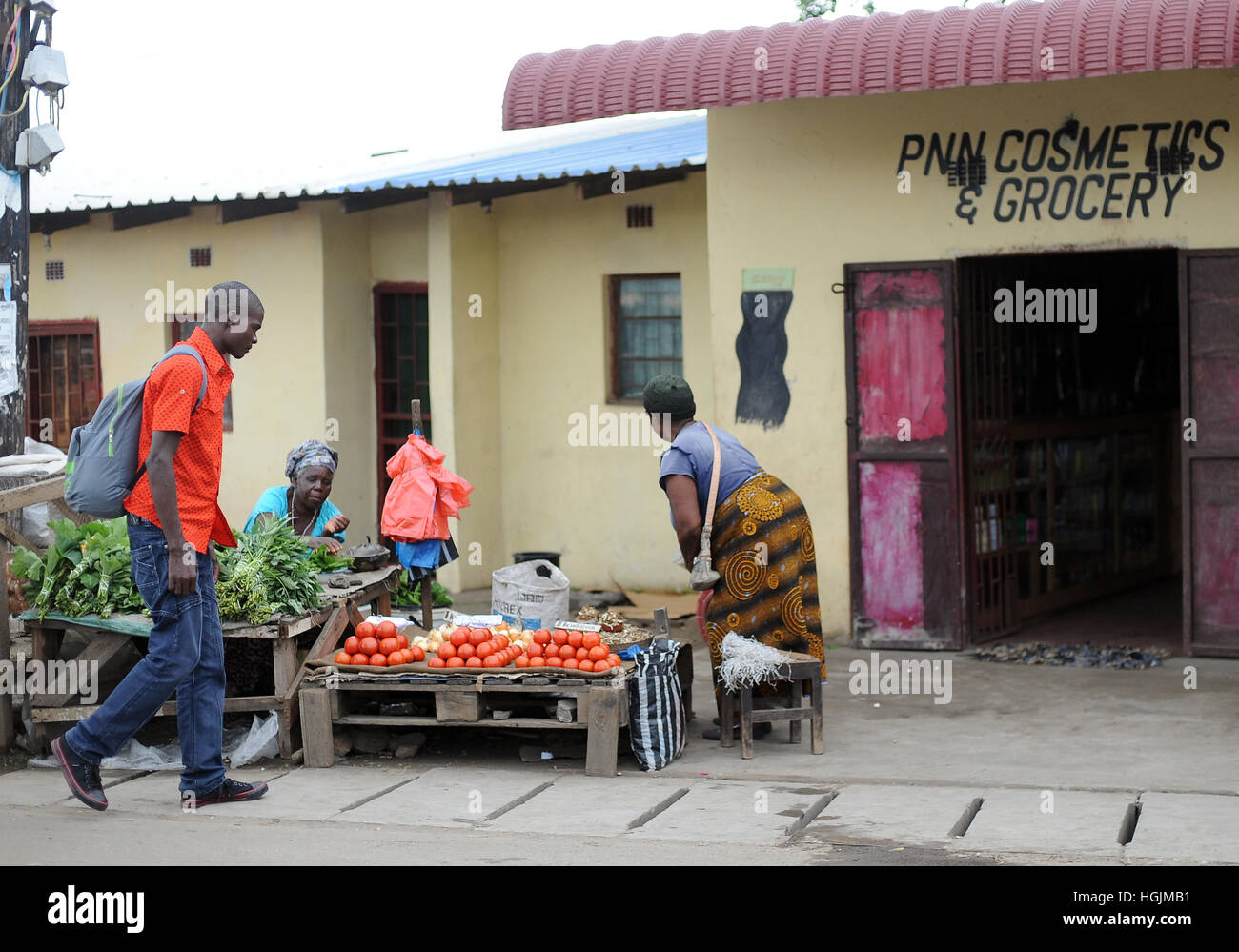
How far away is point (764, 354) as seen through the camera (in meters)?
10.9

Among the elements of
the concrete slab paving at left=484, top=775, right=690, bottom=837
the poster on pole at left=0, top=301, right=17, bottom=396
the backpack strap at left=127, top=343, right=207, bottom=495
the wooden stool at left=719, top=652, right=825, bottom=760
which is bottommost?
the concrete slab paving at left=484, top=775, right=690, bottom=837

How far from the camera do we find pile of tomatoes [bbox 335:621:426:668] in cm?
773

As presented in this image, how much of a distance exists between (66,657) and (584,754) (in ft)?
10.2

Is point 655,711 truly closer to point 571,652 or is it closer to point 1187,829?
point 571,652

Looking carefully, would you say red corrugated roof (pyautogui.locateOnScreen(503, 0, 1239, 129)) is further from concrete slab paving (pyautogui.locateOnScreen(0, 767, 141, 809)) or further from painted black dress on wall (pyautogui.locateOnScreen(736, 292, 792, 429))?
concrete slab paving (pyautogui.locateOnScreen(0, 767, 141, 809))

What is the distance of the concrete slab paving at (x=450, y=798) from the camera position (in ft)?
22.0

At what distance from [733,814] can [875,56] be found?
4925 mm

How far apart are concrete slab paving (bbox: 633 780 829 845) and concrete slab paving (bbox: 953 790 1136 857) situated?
74 cm

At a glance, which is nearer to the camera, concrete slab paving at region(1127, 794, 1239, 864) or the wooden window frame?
concrete slab paving at region(1127, 794, 1239, 864)

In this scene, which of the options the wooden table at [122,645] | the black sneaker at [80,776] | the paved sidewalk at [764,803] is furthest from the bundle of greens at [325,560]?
the black sneaker at [80,776]

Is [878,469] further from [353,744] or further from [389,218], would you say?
[389,218]

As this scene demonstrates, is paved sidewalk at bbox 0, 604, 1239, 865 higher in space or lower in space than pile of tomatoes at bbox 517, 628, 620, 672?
lower

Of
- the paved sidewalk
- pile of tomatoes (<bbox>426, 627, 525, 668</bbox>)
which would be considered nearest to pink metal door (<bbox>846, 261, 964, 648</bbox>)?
the paved sidewalk
